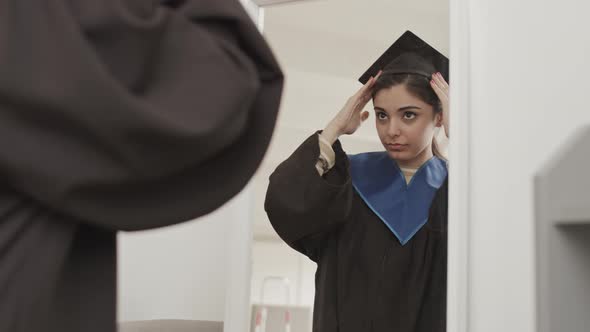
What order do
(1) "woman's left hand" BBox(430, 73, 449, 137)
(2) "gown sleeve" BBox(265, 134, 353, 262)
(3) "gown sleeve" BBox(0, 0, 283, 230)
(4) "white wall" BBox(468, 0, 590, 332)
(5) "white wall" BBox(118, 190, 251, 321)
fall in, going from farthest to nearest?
(5) "white wall" BBox(118, 190, 251, 321)
(2) "gown sleeve" BBox(265, 134, 353, 262)
(1) "woman's left hand" BBox(430, 73, 449, 137)
(4) "white wall" BBox(468, 0, 590, 332)
(3) "gown sleeve" BBox(0, 0, 283, 230)

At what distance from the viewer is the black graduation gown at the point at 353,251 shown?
141cm

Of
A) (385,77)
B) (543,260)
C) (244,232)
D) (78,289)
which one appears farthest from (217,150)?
(244,232)

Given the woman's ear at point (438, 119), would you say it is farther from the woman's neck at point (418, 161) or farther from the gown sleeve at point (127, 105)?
the gown sleeve at point (127, 105)

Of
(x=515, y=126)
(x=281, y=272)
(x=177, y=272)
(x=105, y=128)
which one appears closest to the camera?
(x=105, y=128)

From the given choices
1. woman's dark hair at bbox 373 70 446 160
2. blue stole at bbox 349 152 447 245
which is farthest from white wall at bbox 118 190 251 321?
woman's dark hair at bbox 373 70 446 160

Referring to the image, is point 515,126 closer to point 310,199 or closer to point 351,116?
point 351,116

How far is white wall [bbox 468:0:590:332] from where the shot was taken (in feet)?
4.41

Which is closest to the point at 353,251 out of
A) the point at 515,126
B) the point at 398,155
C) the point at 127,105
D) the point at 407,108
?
the point at 398,155

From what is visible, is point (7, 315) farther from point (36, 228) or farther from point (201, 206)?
point (201, 206)

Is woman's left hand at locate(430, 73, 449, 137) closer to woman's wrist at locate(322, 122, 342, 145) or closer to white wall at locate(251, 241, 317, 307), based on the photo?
→ woman's wrist at locate(322, 122, 342, 145)

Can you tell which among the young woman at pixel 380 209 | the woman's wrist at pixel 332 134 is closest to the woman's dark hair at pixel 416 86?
the young woman at pixel 380 209

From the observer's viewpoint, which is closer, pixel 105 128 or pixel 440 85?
pixel 105 128

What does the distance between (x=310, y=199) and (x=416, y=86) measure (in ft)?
1.21

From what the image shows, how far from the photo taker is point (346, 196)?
156 centimetres
